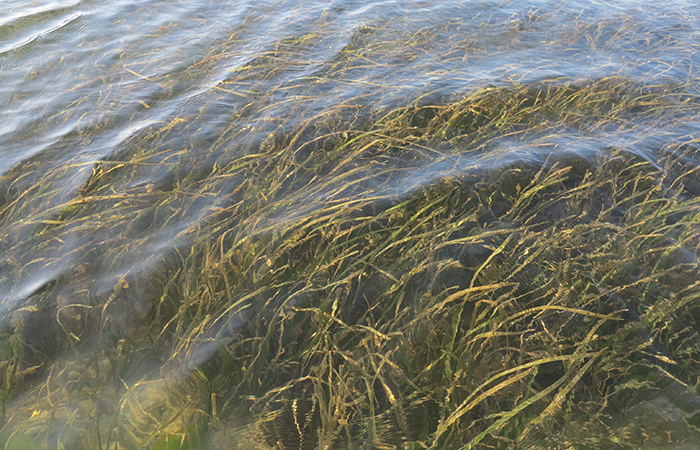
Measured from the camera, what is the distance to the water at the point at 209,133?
237 cm

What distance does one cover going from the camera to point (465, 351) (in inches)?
82.9

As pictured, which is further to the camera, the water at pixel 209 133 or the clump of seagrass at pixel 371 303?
the water at pixel 209 133

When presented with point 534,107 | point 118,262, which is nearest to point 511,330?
point 118,262

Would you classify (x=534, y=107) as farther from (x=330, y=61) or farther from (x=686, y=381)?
(x=686, y=381)

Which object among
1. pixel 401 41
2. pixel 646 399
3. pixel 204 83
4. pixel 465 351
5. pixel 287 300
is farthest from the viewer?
pixel 401 41

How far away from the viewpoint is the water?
2.37 meters

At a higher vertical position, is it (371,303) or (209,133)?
(209,133)

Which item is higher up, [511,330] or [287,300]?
[287,300]

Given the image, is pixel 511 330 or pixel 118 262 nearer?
pixel 511 330

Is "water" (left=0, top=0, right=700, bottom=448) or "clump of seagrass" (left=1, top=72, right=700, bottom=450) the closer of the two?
"clump of seagrass" (left=1, top=72, right=700, bottom=450)

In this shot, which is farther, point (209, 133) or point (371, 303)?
point (209, 133)

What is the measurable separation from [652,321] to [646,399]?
434 mm

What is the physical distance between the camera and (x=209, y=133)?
400 cm

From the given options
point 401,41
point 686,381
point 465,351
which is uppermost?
point 401,41
